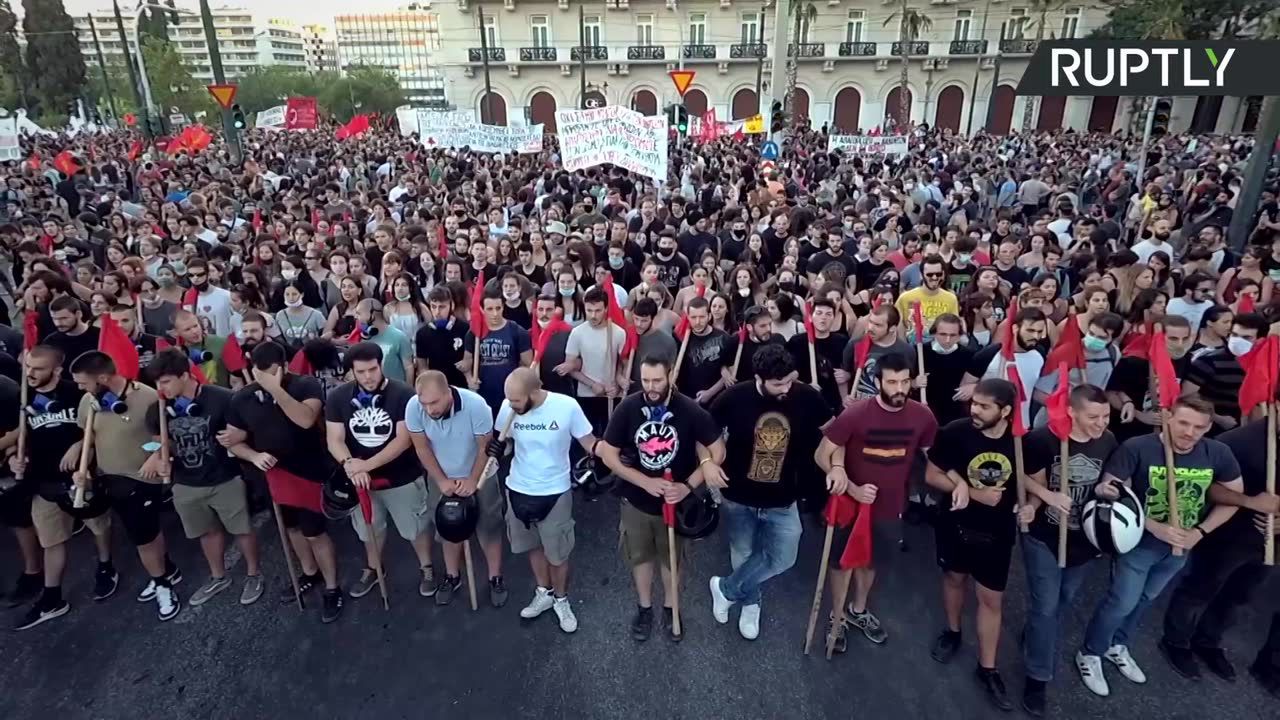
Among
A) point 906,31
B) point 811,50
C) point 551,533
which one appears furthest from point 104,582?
point 811,50

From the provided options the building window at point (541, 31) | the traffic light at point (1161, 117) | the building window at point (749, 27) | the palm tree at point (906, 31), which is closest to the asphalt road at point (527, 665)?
the traffic light at point (1161, 117)

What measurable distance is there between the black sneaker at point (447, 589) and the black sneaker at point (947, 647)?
297cm

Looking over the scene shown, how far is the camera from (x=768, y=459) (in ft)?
12.8

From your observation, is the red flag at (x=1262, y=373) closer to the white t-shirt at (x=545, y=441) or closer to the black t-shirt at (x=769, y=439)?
the black t-shirt at (x=769, y=439)

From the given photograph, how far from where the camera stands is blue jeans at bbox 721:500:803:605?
4.02 metres

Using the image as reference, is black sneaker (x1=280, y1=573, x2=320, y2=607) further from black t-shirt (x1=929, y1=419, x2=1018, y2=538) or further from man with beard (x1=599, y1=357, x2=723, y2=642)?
black t-shirt (x1=929, y1=419, x2=1018, y2=538)

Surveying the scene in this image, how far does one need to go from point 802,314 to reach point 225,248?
6693 mm

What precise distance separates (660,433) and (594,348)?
Result: 1.74 m

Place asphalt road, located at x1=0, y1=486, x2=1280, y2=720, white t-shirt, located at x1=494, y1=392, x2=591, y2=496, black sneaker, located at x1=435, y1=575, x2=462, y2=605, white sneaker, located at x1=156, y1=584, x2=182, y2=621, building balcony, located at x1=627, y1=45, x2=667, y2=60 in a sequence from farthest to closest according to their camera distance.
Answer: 1. building balcony, located at x1=627, y1=45, x2=667, y2=60
2. black sneaker, located at x1=435, y1=575, x2=462, y2=605
3. white sneaker, located at x1=156, y1=584, x2=182, y2=621
4. white t-shirt, located at x1=494, y1=392, x2=591, y2=496
5. asphalt road, located at x1=0, y1=486, x2=1280, y2=720

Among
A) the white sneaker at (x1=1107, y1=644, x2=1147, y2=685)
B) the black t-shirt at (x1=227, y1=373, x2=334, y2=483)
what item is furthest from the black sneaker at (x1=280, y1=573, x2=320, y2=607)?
the white sneaker at (x1=1107, y1=644, x2=1147, y2=685)

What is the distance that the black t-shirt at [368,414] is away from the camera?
13.6 feet

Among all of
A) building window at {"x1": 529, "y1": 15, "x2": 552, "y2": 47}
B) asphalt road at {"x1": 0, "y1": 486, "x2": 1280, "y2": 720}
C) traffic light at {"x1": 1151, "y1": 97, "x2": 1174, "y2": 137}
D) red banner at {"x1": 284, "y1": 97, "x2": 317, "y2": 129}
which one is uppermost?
building window at {"x1": 529, "y1": 15, "x2": 552, "y2": 47}

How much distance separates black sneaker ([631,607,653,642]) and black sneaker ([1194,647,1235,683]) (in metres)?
3.11

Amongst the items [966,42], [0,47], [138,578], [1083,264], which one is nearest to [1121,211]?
[1083,264]
